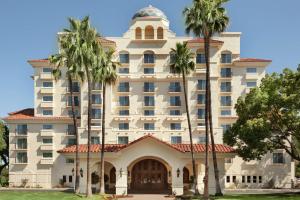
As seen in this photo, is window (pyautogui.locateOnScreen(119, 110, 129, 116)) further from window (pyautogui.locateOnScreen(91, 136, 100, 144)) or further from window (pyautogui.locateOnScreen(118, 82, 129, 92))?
window (pyautogui.locateOnScreen(91, 136, 100, 144))

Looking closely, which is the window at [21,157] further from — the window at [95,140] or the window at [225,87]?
the window at [225,87]

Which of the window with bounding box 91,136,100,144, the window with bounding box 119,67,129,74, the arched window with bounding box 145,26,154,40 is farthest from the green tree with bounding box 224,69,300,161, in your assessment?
the arched window with bounding box 145,26,154,40

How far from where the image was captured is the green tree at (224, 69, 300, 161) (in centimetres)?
5525

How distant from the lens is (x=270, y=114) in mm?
57094

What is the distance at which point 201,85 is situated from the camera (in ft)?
271

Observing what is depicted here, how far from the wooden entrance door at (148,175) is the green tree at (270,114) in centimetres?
1419

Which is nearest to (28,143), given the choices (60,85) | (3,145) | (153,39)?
(3,145)

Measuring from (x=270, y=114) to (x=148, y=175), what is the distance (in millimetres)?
20921

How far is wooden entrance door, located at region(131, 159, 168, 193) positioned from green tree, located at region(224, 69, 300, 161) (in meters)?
14.2

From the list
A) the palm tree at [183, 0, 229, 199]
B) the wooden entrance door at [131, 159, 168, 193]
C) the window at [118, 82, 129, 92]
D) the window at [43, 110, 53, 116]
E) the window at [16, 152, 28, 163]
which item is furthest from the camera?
the window at [43, 110, 53, 116]

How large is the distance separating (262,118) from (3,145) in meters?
46.7

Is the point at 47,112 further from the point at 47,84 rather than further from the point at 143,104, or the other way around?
the point at 143,104

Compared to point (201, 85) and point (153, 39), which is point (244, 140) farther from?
point (153, 39)

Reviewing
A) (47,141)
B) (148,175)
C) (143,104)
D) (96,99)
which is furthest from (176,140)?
(47,141)
